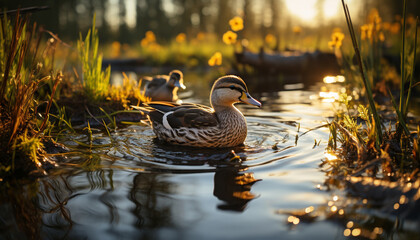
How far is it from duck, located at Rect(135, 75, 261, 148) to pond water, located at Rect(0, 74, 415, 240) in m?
0.18

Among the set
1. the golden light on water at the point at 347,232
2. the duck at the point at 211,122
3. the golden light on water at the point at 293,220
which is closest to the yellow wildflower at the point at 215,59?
the duck at the point at 211,122

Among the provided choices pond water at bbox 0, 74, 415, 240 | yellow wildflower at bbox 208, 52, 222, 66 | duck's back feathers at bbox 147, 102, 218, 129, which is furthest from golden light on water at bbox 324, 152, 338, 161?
yellow wildflower at bbox 208, 52, 222, 66

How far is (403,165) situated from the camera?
13.0ft

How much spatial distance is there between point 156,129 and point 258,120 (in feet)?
6.64

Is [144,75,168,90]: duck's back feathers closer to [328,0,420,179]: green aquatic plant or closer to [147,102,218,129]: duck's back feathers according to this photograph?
[147,102,218,129]: duck's back feathers

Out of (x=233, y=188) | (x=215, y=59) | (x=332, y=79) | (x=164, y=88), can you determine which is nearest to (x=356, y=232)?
(x=233, y=188)

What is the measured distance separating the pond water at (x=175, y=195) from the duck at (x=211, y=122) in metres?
0.18

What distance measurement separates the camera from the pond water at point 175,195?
286 centimetres

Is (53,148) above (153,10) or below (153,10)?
below

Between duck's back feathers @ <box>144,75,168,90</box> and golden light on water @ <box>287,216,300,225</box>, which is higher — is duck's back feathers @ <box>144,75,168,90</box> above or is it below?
above

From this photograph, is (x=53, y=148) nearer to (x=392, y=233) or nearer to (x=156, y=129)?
(x=156, y=129)

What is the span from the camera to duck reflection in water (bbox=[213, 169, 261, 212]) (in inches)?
129

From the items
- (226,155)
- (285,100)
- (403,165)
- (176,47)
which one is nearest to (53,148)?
(226,155)

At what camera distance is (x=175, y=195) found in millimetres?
A: 3465
